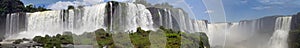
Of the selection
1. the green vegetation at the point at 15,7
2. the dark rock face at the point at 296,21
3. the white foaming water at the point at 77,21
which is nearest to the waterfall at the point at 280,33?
the dark rock face at the point at 296,21

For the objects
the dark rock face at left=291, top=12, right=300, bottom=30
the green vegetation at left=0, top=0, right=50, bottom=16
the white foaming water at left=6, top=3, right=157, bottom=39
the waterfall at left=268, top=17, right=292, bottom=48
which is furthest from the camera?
the green vegetation at left=0, top=0, right=50, bottom=16

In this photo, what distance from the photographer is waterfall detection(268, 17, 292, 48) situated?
16.7 m

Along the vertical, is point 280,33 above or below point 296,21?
below

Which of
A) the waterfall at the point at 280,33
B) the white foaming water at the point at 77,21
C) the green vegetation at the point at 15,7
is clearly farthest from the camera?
the green vegetation at the point at 15,7

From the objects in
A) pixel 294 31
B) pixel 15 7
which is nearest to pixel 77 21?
pixel 15 7

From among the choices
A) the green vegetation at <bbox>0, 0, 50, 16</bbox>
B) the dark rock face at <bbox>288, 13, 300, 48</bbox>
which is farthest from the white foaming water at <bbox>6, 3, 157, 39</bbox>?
the dark rock face at <bbox>288, 13, 300, 48</bbox>

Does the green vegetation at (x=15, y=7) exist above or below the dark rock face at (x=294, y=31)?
above

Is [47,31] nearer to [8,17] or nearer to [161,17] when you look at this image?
[8,17]

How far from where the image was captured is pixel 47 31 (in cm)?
1739

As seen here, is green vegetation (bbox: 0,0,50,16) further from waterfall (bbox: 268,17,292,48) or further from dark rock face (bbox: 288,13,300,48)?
dark rock face (bbox: 288,13,300,48)

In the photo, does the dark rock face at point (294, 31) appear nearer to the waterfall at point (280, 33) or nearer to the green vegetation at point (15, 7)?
the waterfall at point (280, 33)

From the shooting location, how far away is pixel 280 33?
1738 centimetres

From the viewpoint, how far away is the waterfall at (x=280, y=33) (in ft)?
54.8

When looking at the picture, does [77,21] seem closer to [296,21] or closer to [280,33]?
[280,33]
